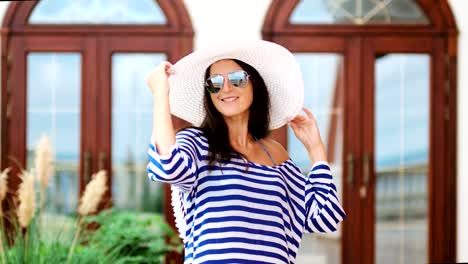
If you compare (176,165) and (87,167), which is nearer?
(176,165)

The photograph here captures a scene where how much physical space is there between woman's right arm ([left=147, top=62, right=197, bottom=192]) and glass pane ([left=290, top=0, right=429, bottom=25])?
13.3ft

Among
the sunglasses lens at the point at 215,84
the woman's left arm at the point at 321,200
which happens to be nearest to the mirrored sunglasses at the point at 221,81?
the sunglasses lens at the point at 215,84

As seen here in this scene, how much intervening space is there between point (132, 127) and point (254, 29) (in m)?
1.14

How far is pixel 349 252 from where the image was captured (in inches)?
233

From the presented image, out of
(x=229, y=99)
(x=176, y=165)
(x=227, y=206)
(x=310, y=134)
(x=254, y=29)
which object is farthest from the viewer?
(x=254, y=29)

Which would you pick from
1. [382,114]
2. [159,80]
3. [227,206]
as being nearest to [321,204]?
[227,206]

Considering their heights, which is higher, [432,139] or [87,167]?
[432,139]

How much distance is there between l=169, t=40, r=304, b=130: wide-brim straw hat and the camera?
2.26 metres

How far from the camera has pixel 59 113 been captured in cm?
594

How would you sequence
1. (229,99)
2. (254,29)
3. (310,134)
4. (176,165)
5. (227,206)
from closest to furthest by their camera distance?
(176,165), (227,206), (229,99), (310,134), (254,29)

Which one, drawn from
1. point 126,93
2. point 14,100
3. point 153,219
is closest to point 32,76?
point 14,100

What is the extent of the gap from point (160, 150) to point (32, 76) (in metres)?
4.30

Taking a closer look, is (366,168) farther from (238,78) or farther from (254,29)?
(238,78)

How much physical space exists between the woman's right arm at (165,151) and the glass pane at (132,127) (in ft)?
13.1
